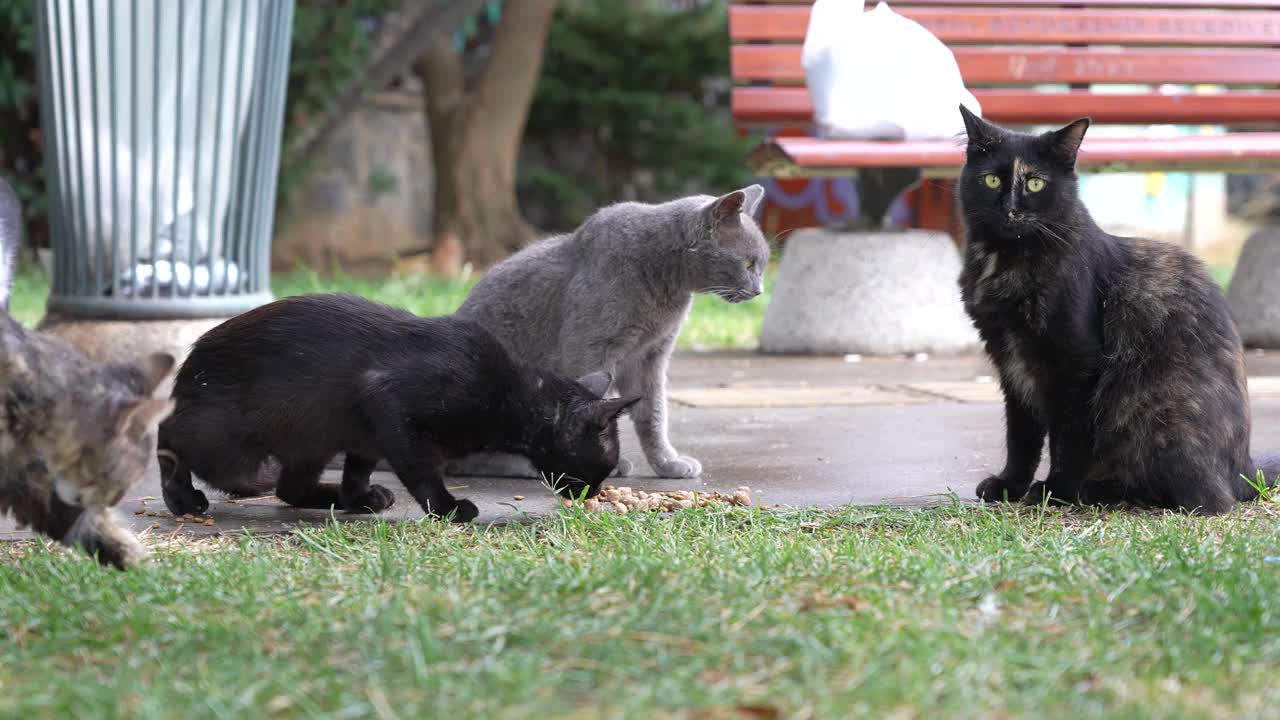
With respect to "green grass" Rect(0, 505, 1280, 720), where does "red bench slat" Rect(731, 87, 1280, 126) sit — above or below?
above

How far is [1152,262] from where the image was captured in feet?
11.1

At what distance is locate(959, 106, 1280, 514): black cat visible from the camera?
3.19 m

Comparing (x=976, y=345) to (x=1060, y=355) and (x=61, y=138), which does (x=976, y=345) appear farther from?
(x=61, y=138)

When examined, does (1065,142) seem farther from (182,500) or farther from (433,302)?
(433,302)

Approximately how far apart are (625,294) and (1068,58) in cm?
419

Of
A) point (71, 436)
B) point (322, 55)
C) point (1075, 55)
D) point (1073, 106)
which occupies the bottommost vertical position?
point (71, 436)

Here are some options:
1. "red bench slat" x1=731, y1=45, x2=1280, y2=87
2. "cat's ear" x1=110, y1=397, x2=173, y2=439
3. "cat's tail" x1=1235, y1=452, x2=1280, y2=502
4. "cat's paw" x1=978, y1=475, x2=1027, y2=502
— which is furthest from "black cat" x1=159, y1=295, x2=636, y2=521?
"red bench slat" x1=731, y1=45, x2=1280, y2=87

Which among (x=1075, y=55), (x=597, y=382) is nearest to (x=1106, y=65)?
(x=1075, y=55)

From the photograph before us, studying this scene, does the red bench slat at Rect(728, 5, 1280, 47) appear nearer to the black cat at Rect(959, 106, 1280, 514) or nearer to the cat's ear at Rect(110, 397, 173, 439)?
the black cat at Rect(959, 106, 1280, 514)

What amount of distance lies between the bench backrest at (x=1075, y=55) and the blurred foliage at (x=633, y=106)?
556cm

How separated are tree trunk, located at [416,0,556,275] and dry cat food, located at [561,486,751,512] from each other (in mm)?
8178

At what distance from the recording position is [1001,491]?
3.38 meters

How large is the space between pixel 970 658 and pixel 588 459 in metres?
1.56

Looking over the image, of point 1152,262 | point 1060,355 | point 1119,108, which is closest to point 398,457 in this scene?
point 1060,355
